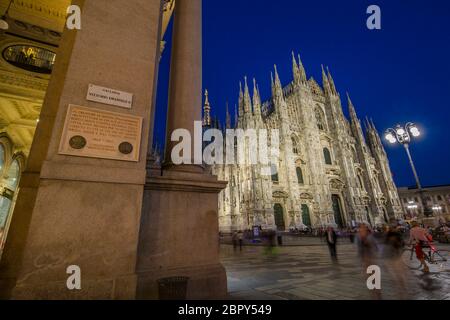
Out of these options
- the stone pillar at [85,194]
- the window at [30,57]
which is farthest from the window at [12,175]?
the stone pillar at [85,194]

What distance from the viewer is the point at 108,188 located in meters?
2.84

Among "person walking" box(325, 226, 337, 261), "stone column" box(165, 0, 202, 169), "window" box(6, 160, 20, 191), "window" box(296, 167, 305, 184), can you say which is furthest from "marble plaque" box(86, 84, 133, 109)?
"window" box(296, 167, 305, 184)

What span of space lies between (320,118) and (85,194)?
41592mm

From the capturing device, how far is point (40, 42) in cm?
879

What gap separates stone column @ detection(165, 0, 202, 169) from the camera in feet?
14.1

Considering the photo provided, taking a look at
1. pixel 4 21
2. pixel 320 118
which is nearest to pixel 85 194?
pixel 4 21

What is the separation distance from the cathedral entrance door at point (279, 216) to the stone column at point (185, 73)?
85.6ft

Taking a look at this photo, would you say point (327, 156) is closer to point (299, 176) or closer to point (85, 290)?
point (299, 176)

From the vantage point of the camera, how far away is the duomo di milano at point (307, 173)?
93.0ft

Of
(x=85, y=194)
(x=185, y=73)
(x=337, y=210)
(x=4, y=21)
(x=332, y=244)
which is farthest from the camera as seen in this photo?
(x=337, y=210)

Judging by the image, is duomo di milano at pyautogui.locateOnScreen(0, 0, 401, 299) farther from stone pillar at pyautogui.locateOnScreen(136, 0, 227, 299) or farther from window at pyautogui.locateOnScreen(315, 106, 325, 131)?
window at pyautogui.locateOnScreen(315, 106, 325, 131)

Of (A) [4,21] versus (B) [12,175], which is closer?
(A) [4,21]

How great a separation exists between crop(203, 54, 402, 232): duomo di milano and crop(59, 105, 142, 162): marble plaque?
22.2 metres
